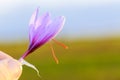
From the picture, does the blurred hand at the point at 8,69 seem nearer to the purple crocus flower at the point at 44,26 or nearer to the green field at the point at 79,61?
Result: the purple crocus flower at the point at 44,26

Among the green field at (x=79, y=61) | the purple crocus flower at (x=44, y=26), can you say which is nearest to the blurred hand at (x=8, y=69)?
the purple crocus flower at (x=44, y=26)

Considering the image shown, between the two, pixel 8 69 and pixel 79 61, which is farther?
pixel 79 61

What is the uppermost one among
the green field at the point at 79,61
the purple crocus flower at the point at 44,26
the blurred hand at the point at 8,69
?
the purple crocus flower at the point at 44,26

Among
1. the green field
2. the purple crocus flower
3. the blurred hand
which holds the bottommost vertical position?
the green field

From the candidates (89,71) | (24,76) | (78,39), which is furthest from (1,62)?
(78,39)

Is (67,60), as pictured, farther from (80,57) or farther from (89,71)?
(89,71)

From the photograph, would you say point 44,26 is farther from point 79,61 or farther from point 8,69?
point 79,61

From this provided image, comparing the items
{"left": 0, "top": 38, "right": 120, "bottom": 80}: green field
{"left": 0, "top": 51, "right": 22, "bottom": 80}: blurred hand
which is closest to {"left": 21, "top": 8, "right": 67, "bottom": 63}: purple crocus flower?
{"left": 0, "top": 51, "right": 22, "bottom": 80}: blurred hand

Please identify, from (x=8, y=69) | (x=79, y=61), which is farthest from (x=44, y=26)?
(x=79, y=61)

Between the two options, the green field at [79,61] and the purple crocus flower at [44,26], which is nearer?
the purple crocus flower at [44,26]

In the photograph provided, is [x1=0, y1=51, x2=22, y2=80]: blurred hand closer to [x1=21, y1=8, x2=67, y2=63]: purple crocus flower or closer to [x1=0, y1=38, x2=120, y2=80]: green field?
[x1=21, y1=8, x2=67, y2=63]: purple crocus flower
